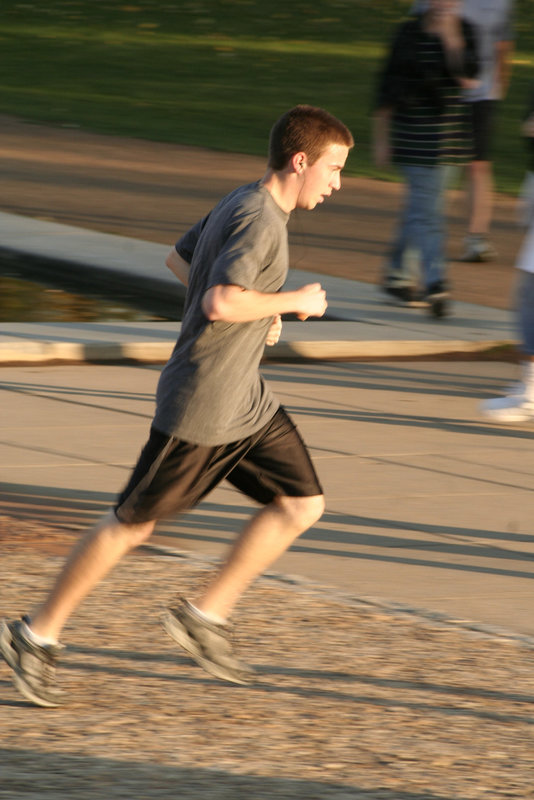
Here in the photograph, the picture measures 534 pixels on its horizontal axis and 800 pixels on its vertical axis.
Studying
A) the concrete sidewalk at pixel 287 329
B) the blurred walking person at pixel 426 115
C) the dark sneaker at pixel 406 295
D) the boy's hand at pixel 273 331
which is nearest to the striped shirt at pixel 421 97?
the blurred walking person at pixel 426 115

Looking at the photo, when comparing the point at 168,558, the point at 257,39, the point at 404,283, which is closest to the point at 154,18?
the point at 257,39

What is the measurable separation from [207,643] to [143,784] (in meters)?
0.84

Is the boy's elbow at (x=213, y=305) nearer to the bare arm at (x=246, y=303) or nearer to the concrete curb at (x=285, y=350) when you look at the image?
the bare arm at (x=246, y=303)

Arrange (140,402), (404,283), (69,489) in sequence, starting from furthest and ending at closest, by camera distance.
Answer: (404,283), (140,402), (69,489)

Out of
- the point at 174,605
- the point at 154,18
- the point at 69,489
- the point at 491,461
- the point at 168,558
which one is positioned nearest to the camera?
the point at 174,605

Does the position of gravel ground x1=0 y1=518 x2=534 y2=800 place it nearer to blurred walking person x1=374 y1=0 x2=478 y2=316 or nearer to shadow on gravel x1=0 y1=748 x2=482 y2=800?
shadow on gravel x1=0 y1=748 x2=482 y2=800

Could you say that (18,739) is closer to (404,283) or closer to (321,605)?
(321,605)

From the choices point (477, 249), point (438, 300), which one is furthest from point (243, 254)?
point (477, 249)

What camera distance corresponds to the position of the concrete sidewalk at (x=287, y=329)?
373 inches

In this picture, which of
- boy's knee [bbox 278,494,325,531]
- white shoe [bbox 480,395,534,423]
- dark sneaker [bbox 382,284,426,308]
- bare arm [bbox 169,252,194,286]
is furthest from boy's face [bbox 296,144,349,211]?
dark sneaker [bbox 382,284,426,308]

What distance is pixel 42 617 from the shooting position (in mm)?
4391

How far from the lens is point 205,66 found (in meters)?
30.3

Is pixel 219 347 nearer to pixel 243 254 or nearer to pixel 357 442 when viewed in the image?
pixel 243 254

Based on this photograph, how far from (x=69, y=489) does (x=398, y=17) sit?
33.7 metres
